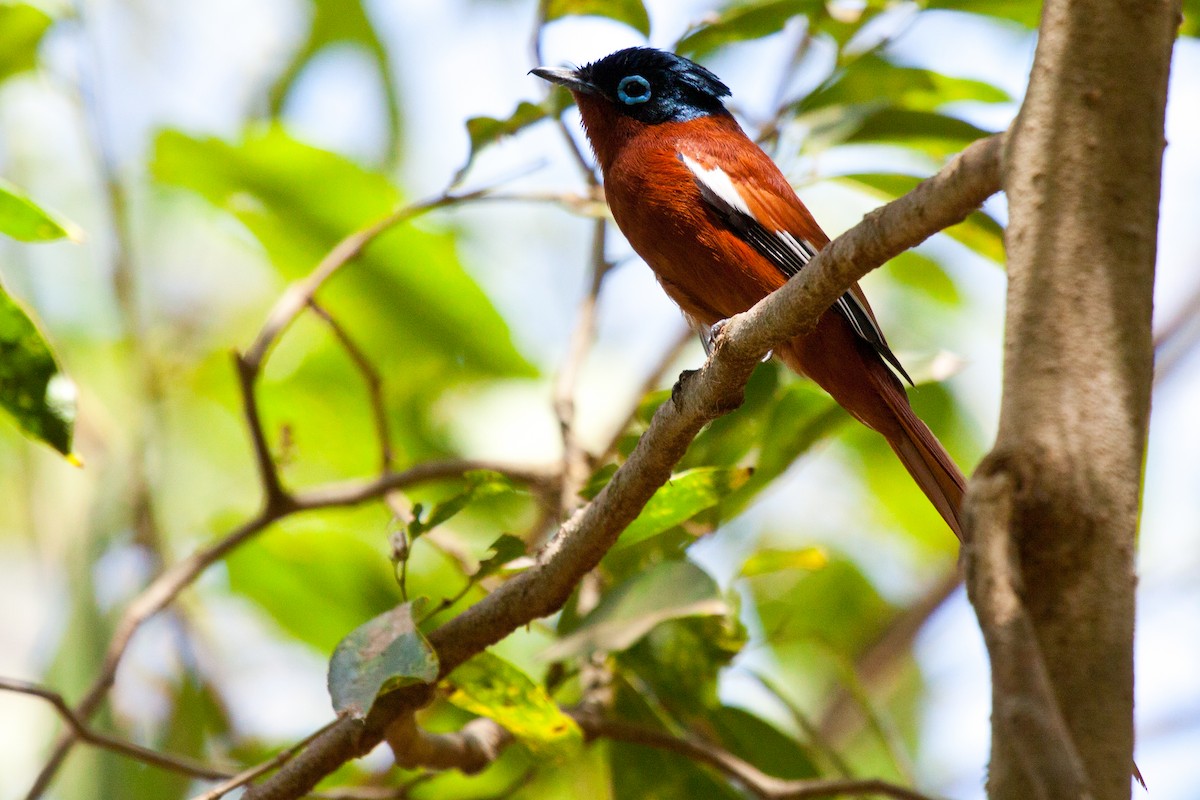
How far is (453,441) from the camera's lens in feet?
13.1

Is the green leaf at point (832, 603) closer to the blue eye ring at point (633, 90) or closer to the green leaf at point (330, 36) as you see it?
the blue eye ring at point (633, 90)

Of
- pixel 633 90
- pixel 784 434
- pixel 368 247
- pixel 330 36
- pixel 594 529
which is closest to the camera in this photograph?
pixel 594 529

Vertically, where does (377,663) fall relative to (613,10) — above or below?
below

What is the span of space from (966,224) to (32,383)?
206cm

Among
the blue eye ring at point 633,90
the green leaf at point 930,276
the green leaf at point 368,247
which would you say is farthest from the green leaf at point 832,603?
the blue eye ring at point 633,90

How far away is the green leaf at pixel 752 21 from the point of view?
9.70 ft

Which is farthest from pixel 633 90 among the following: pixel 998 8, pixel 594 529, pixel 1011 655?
pixel 1011 655

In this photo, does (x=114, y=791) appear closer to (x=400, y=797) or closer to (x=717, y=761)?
(x=400, y=797)

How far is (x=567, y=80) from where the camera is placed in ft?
11.2

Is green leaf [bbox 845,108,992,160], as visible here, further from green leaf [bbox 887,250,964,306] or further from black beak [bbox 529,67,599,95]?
green leaf [bbox 887,250,964,306]

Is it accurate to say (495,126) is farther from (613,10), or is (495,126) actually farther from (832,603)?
(832,603)

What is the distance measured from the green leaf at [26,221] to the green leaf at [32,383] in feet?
0.52

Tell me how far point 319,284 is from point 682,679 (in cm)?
131

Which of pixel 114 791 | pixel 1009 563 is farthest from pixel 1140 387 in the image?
pixel 114 791
